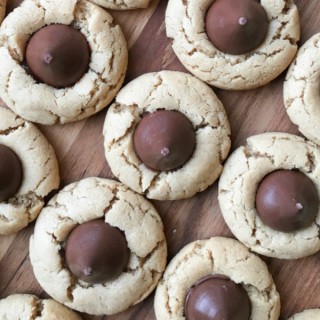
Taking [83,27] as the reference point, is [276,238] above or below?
below

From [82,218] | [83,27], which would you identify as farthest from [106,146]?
[83,27]

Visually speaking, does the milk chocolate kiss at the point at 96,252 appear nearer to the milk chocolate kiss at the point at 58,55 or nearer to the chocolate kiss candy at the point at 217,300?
the chocolate kiss candy at the point at 217,300

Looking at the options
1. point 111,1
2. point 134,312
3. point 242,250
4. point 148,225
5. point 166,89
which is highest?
point 111,1

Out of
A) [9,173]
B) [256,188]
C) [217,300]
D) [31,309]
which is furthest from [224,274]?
[9,173]

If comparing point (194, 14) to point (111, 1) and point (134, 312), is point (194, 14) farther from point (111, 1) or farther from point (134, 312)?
point (134, 312)

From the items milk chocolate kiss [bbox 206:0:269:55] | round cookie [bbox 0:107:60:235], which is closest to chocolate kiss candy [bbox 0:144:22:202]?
round cookie [bbox 0:107:60:235]

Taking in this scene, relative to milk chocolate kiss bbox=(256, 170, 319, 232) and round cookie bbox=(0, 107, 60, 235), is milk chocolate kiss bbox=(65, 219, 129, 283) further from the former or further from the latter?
milk chocolate kiss bbox=(256, 170, 319, 232)

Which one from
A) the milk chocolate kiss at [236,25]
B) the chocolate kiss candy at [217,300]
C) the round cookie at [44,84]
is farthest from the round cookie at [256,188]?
the round cookie at [44,84]
